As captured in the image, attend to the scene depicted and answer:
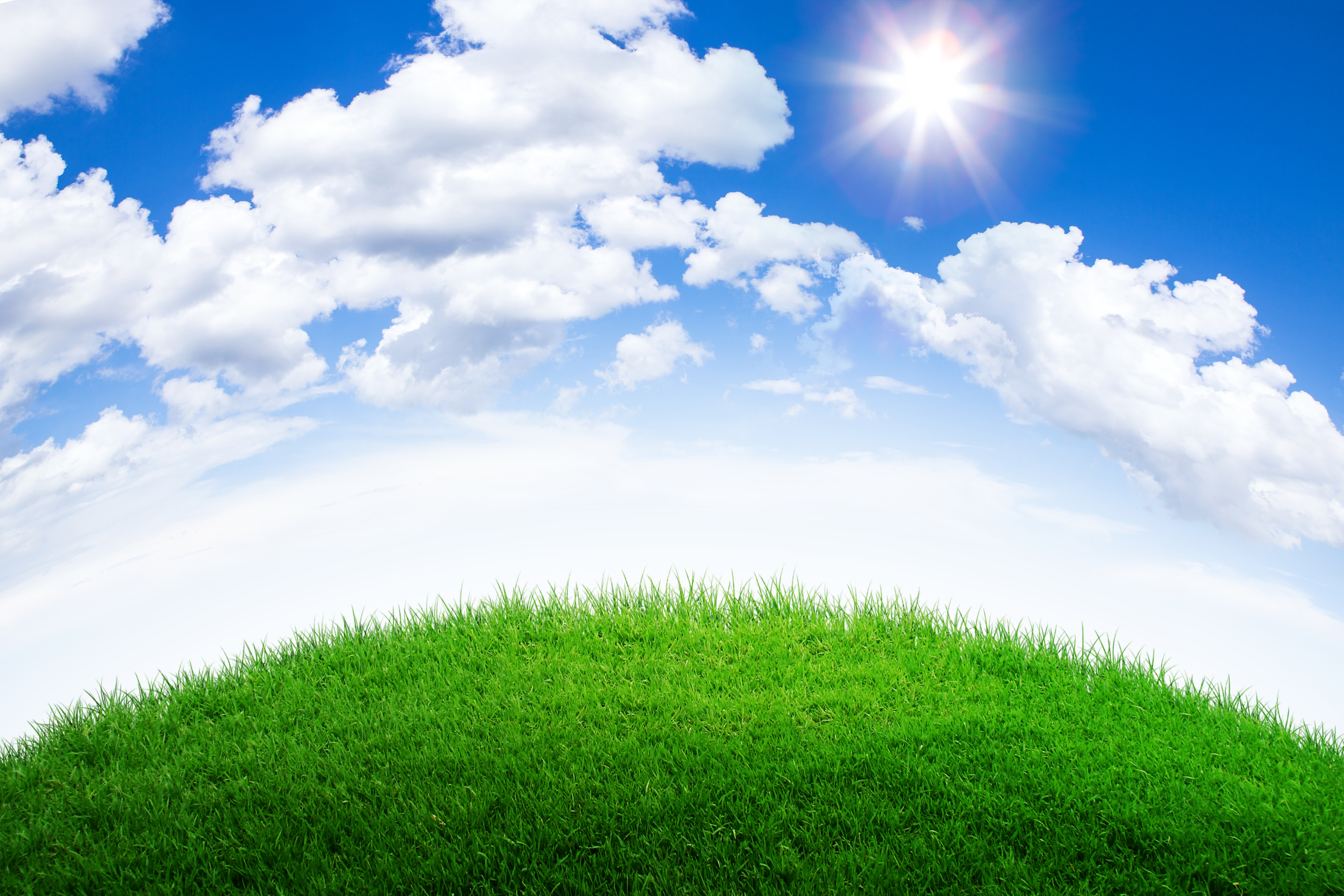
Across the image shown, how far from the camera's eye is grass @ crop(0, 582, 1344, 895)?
11.7 feet

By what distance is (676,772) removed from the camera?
4141mm

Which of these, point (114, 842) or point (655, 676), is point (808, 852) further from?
point (114, 842)

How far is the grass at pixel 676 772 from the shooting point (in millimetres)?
3566

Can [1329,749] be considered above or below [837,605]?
below

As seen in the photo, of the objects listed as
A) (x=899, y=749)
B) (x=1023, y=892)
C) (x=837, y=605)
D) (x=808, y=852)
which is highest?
(x=837, y=605)

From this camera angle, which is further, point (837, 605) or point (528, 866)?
point (837, 605)

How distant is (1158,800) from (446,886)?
3.36m

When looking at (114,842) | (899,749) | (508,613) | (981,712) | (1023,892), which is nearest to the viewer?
(1023,892)

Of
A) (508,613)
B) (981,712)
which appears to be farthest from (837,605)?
(508,613)

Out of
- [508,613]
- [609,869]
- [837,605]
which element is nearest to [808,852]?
[609,869]

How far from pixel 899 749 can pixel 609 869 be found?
1.71m

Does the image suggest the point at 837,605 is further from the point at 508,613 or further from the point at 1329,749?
the point at 1329,749

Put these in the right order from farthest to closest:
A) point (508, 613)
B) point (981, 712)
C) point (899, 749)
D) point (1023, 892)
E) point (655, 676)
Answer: point (508, 613), point (655, 676), point (981, 712), point (899, 749), point (1023, 892)

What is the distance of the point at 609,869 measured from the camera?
137 inches
